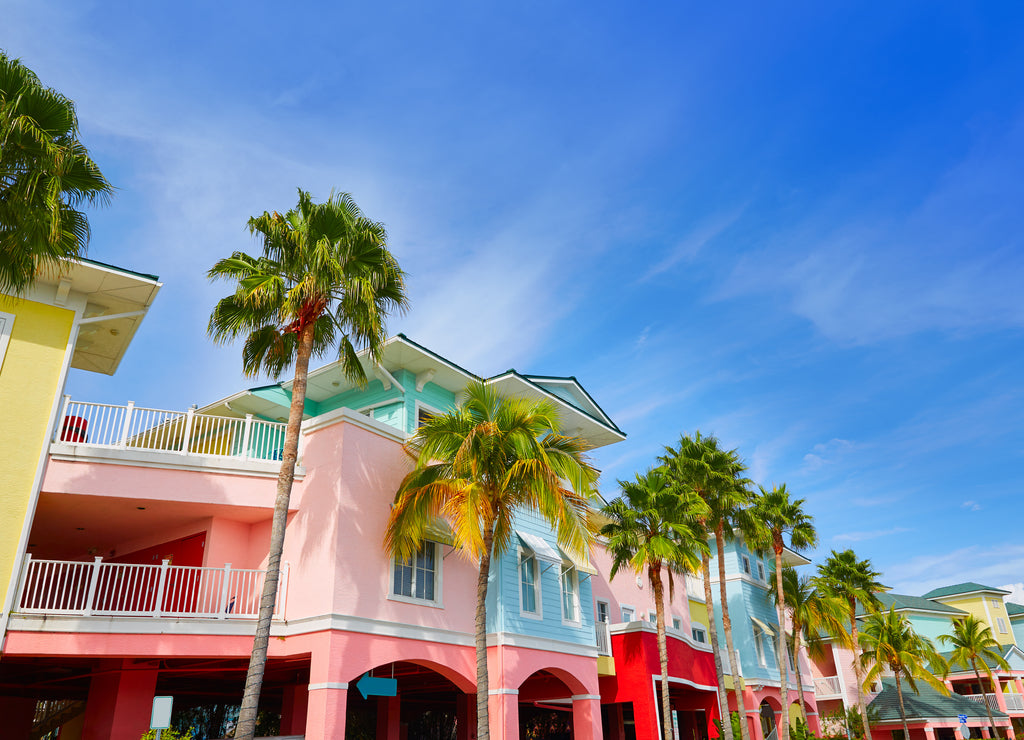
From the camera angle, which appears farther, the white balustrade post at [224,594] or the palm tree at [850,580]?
the palm tree at [850,580]

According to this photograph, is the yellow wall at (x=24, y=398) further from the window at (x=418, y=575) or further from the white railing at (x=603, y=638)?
the white railing at (x=603, y=638)

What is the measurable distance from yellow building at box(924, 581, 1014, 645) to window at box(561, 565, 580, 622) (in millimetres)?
52398

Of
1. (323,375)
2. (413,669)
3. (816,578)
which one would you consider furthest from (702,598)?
(323,375)

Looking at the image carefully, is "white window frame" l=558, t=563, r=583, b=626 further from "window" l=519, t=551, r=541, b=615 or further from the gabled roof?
the gabled roof

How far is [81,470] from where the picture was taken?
1627 cm

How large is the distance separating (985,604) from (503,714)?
2298 inches

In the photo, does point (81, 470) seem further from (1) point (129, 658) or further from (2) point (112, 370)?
(2) point (112, 370)

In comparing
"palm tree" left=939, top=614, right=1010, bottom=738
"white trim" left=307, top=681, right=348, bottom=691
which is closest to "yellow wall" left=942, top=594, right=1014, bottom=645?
"palm tree" left=939, top=614, right=1010, bottom=738

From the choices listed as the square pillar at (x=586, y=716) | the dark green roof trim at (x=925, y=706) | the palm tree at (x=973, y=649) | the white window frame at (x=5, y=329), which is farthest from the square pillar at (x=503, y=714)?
the palm tree at (x=973, y=649)

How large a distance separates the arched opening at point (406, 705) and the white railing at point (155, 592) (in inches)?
133

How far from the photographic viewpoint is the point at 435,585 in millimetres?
18953

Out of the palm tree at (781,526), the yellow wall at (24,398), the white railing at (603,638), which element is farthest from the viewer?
the palm tree at (781,526)

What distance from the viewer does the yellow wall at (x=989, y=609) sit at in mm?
60625

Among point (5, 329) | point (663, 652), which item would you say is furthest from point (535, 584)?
point (5, 329)
